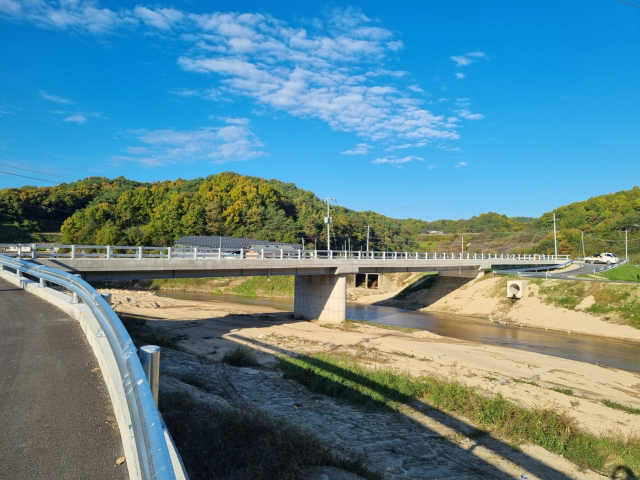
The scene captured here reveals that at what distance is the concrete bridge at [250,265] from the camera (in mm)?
19541

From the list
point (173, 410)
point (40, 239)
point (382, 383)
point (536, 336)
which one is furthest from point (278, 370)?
point (40, 239)

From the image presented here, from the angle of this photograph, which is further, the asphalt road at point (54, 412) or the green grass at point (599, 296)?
the green grass at point (599, 296)

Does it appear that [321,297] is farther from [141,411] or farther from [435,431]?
[141,411]

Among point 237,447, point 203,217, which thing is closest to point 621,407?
point 237,447

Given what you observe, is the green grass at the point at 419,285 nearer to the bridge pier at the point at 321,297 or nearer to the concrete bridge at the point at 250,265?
the concrete bridge at the point at 250,265

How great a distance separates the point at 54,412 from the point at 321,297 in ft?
A: 102

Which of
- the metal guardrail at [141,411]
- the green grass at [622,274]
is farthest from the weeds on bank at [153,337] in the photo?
the green grass at [622,274]

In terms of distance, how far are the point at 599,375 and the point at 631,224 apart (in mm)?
89967

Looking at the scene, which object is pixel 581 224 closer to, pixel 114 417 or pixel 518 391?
pixel 518 391

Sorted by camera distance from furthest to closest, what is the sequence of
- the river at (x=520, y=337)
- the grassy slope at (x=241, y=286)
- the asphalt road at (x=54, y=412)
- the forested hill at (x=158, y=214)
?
the forested hill at (x=158, y=214) → the grassy slope at (x=241, y=286) → the river at (x=520, y=337) → the asphalt road at (x=54, y=412)

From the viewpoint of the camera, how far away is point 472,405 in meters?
13.0

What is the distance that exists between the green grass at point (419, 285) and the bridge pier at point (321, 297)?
21.8 meters

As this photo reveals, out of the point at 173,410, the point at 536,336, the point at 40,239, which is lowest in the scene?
the point at 536,336

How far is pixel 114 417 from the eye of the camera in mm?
4539
